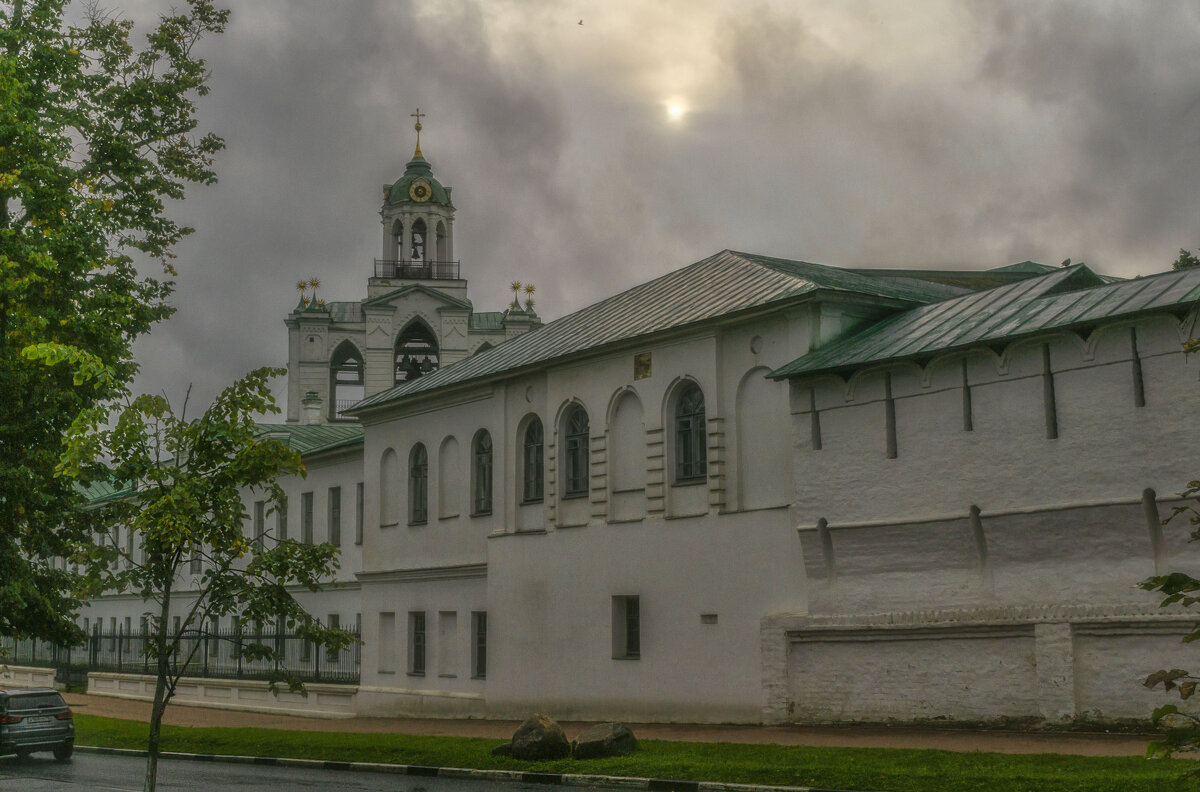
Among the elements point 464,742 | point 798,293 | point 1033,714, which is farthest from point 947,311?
point 464,742

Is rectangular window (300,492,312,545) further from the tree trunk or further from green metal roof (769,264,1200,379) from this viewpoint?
the tree trunk

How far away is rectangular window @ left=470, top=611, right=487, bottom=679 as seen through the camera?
3344 cm

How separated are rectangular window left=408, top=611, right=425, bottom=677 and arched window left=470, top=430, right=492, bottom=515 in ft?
12.4

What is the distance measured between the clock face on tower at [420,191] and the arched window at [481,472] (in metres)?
37.5

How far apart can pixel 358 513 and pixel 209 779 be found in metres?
23.4

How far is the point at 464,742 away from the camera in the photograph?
78.4 ft

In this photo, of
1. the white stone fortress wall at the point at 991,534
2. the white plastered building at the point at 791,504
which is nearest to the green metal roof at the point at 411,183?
the white plastered building at the point at 791,504

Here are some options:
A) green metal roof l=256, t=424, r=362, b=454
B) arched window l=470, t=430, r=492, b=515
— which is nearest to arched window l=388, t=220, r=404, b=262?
green metal roof l=256, t=424, r=362, b=454

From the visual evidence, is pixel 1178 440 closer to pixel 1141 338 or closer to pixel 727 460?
pixel 1141 338

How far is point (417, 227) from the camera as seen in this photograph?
72.6 m

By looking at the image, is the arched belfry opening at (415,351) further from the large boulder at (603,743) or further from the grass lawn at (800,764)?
the large boulder at (603,743)

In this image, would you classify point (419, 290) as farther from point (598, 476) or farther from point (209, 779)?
point (209, 779)

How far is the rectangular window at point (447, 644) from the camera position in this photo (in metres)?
34.4

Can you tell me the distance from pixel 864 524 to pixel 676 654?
222 inches
